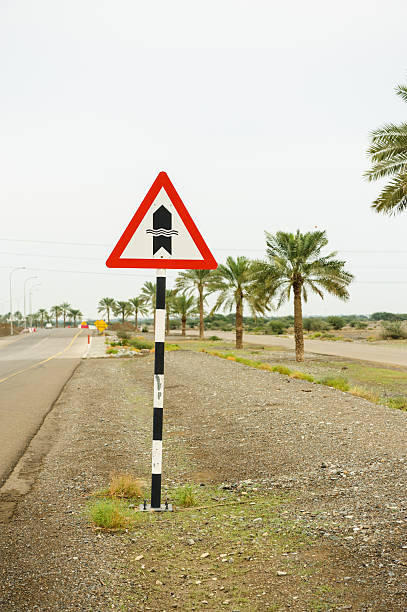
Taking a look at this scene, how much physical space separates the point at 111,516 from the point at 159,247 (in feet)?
7.38

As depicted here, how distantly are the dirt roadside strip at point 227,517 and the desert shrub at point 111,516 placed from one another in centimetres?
12

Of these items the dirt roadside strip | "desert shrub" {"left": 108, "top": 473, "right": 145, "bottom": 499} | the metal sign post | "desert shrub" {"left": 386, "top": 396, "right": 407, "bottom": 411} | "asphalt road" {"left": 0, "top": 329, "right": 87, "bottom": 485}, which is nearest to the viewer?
the dirt roadside strip

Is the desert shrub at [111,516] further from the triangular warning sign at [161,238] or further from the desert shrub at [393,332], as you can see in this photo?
the desert shrub at [393,332]

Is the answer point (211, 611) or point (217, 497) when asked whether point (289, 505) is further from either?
point (211, 611)

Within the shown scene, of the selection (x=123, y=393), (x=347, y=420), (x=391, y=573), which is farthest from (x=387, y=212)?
(x=391, y=573)

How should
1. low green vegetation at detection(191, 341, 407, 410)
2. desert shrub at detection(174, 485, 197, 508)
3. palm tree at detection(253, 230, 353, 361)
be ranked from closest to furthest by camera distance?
desert shrub at detection(174, 485, 197, 508) → low green vegetation at detection(191, 341, 407, 410) → palm tree at detection(253, 230, 353, 361)

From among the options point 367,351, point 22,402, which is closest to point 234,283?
point 367,351

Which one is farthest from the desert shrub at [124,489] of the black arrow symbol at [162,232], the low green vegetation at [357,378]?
the low green vegetation at [357,378]

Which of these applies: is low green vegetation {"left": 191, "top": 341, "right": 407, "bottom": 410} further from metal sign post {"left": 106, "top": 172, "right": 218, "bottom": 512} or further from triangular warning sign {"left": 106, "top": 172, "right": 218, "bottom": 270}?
triangular warning sign {"left": 106, "top": 172, "right": 218, "bottom": 270}

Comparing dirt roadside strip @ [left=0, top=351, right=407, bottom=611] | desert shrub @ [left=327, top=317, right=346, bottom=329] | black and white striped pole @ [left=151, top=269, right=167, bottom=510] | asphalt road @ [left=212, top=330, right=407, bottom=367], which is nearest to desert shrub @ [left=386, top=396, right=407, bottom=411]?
dirt roadside strip @ [left=0, top=351, right=407, bottom=611]

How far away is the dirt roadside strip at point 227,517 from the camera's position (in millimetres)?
3334

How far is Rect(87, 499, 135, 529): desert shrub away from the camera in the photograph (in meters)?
4.43

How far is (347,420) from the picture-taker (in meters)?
8.82

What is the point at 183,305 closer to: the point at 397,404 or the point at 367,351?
the point at 367,351
